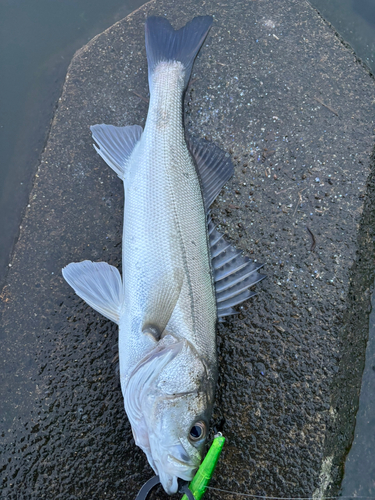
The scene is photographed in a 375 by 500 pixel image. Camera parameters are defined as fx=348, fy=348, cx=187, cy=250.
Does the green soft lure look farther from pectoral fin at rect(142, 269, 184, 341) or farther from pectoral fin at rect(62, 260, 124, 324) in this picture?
pectoral fin at rect(62, 260, 124, 324)

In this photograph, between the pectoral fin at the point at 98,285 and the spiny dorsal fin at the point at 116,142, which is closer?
the pectoral fin at the point at 98,285

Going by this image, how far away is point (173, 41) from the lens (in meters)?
2.92

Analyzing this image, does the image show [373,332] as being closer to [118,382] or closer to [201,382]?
[201,382]

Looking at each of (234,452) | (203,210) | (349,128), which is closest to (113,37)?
(203,210)

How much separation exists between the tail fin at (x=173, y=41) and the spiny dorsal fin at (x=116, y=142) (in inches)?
21.4

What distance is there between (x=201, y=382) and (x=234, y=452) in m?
0.84

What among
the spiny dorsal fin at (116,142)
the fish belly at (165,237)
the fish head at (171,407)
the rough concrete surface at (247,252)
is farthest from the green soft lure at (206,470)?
the spiny dorsal fin at (116,142)

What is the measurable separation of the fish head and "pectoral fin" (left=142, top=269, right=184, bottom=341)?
0.42ft

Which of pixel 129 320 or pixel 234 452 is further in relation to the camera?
pixel 234 452

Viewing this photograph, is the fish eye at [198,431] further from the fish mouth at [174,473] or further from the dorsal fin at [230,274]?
the dorsal fin at [230,274]

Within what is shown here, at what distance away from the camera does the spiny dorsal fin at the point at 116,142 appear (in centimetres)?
278

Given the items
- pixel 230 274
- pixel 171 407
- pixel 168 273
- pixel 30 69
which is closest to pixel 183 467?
pixel 171 407

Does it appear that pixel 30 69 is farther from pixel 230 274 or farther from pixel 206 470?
pixel 206 470

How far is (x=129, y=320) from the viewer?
2336 millimetres
